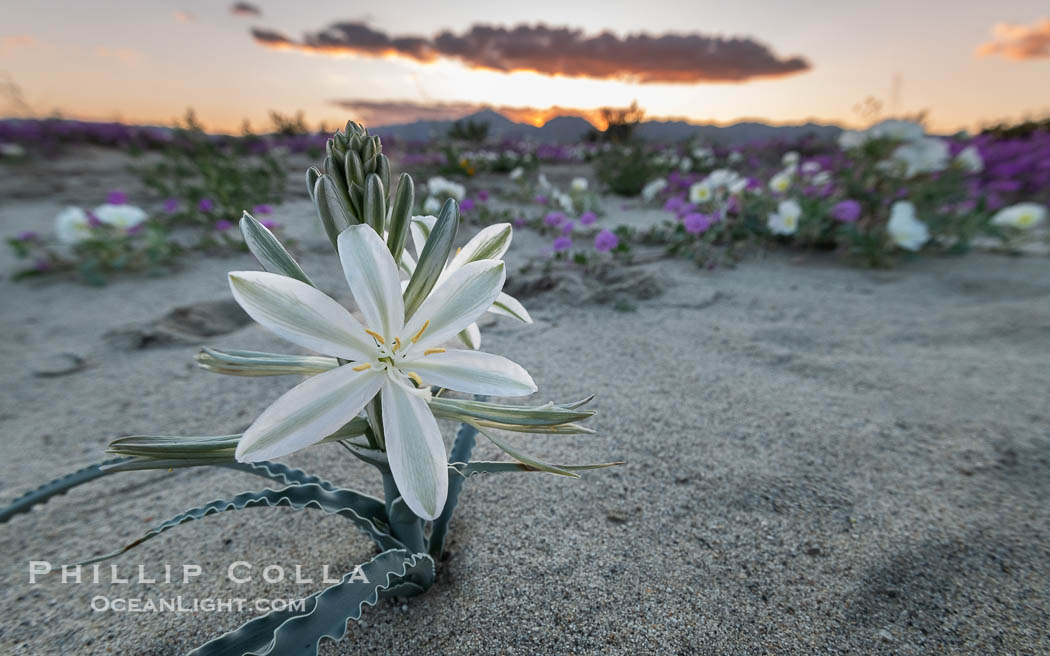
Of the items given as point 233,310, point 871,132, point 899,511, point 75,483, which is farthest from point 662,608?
point 871,132

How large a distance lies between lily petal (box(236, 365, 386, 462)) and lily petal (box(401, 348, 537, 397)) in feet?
0.22

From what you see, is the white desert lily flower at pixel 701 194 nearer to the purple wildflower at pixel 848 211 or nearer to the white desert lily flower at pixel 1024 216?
the purple wildflower at pixel 848 211

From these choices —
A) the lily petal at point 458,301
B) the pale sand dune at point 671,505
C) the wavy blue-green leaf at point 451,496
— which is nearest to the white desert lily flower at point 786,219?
the pale sand dune at point 671,505

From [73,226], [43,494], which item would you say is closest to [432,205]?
[73,226]

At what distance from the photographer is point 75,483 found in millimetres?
959

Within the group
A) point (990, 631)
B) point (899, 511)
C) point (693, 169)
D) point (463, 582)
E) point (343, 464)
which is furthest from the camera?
A: point (693, 169)

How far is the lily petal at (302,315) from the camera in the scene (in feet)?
2.06

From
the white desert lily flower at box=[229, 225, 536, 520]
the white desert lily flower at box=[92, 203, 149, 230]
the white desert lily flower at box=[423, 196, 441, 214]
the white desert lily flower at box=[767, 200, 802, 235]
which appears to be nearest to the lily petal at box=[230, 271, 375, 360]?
the white desert lily flower at box=[229, 225, 536, 520]

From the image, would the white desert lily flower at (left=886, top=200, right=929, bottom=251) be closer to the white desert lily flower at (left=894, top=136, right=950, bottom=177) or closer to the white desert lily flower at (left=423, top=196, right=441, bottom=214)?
the white desert lily flower at (left=894, top=136, right=950, bottom=177)

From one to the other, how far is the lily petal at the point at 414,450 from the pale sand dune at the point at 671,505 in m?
0.46

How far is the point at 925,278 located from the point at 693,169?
7484 millimetres

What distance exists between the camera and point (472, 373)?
691 mm

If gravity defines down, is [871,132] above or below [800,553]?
above

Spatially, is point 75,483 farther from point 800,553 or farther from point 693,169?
point 693,169
